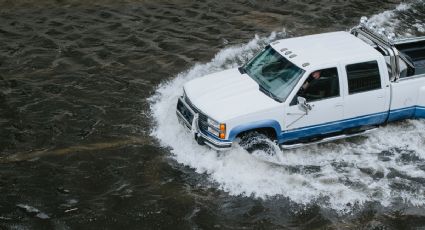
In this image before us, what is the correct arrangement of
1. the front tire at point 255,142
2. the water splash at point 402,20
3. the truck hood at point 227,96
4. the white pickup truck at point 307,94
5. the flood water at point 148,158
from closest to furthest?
the flood water at point 148,158, the truck hood at point 227,96, the white pickup truck at point 307,94, the front tire at point 255,142, the water splash at point 402,20

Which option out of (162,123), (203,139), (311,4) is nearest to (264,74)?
(203,139)

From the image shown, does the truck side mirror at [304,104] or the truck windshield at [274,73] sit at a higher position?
the truck windshield at [274,73]

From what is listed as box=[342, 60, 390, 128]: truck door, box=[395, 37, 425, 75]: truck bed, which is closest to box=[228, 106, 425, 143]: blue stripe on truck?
box=[342, 60, 390, 128]: truck door

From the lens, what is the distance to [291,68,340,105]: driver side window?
9.79 meters

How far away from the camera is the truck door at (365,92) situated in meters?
10.1

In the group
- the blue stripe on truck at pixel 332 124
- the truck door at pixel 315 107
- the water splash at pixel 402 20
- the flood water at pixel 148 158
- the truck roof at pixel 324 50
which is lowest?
the flood water at pixel 148 158

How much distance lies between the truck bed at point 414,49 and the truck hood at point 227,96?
14.0ft

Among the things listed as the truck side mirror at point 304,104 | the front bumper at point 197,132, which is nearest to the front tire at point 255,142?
the front bumper at point 197,132

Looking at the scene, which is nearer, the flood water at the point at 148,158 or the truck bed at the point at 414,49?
the flood water at the point at 148,158

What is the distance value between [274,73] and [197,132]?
6.50 feet

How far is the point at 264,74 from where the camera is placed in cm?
1043

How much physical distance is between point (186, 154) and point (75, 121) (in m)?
2.88

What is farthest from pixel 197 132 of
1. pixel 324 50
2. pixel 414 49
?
pixel 414 49

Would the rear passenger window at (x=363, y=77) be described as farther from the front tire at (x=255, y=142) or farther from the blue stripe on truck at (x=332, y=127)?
the front tire at (x=255, y=142)
